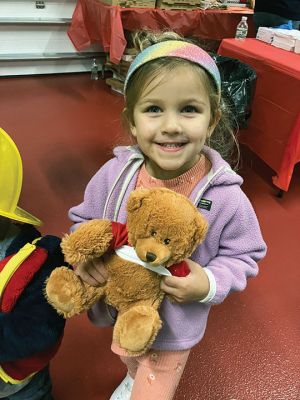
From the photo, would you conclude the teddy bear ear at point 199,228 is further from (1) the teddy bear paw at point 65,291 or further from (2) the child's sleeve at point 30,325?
(2) the child's sleeve at point 30,325

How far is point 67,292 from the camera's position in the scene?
761 millimetres

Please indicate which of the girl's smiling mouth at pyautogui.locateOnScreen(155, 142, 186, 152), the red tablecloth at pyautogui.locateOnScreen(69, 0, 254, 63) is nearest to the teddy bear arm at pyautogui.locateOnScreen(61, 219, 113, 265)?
the girl's smiling mouth at pyautogui.locateOnScreen(155, 142, 186, 152)

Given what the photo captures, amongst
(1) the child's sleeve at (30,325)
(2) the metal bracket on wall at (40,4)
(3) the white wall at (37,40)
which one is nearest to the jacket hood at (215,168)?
(1) the child's sleeve at (30,325)

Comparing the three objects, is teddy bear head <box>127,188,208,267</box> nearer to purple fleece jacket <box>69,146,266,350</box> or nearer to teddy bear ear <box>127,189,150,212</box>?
teddy bear ear <box>127,189,150,212</box>

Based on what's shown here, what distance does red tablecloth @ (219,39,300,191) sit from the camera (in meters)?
2.22

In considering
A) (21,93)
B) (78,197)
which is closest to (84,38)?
(21,93)

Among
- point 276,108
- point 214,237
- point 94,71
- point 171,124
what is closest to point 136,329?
point 214,237

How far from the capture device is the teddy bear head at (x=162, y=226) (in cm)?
64

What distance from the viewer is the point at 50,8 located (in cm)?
404

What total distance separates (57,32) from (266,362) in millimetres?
3939

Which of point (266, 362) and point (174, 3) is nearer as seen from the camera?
point (266, 362)

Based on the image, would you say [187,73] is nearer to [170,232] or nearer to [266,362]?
[170,232]

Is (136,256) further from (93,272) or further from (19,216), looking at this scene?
(19,216)

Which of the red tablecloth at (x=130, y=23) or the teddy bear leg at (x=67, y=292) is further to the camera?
the red tablecloth at (x=130, y=23)
